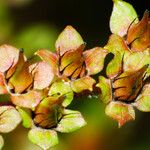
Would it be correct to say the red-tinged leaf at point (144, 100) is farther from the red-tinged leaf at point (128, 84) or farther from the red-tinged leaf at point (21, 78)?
the red-tinged leaf at point (21, 78)

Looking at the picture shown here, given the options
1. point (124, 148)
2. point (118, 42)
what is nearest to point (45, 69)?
point (118, 42)

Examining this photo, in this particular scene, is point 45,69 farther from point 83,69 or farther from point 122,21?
point 122,21

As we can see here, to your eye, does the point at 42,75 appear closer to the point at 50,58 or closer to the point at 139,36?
the point at 50,58

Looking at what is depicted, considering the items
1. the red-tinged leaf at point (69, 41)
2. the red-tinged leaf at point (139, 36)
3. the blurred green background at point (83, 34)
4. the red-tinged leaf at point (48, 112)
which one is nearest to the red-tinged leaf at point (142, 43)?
the red-tinged leaf at point (139, 36)

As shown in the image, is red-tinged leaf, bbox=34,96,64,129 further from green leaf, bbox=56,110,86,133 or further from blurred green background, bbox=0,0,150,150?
blurred green background, bbox=0,0,150,150

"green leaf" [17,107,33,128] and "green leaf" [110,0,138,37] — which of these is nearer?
"green leaf" [17,107,33,128]

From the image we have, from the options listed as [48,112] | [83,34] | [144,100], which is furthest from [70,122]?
[83,34]

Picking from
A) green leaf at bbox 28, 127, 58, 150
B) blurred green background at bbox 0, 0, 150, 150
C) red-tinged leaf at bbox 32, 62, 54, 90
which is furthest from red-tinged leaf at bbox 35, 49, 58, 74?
blurred green background at bbox 0, 0, 150, 150
